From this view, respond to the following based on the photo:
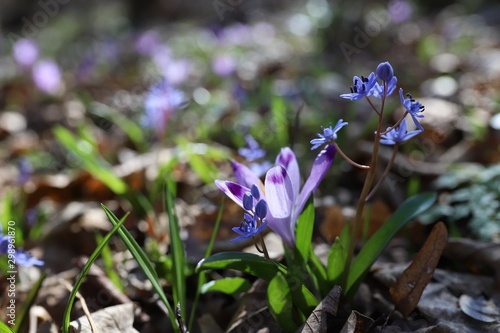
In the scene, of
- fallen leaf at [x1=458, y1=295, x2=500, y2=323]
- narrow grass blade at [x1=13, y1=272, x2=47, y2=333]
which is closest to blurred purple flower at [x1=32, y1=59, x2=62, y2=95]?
narrow grass blade at [x1=13, y1=272, x2=47, y2=333]

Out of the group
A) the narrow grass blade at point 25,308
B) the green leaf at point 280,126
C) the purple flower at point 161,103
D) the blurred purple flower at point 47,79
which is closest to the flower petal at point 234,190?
the narrow grass blade at point 25,308

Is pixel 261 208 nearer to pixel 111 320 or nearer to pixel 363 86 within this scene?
pixel 363 86

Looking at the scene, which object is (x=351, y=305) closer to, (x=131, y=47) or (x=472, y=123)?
(x=472, y=123)

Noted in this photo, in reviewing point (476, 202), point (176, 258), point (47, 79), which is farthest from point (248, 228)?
point (47, 79)

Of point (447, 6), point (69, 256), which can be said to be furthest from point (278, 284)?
point (447, 6)

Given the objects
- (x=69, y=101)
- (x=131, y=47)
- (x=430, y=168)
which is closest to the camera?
(x=430, y=168)
